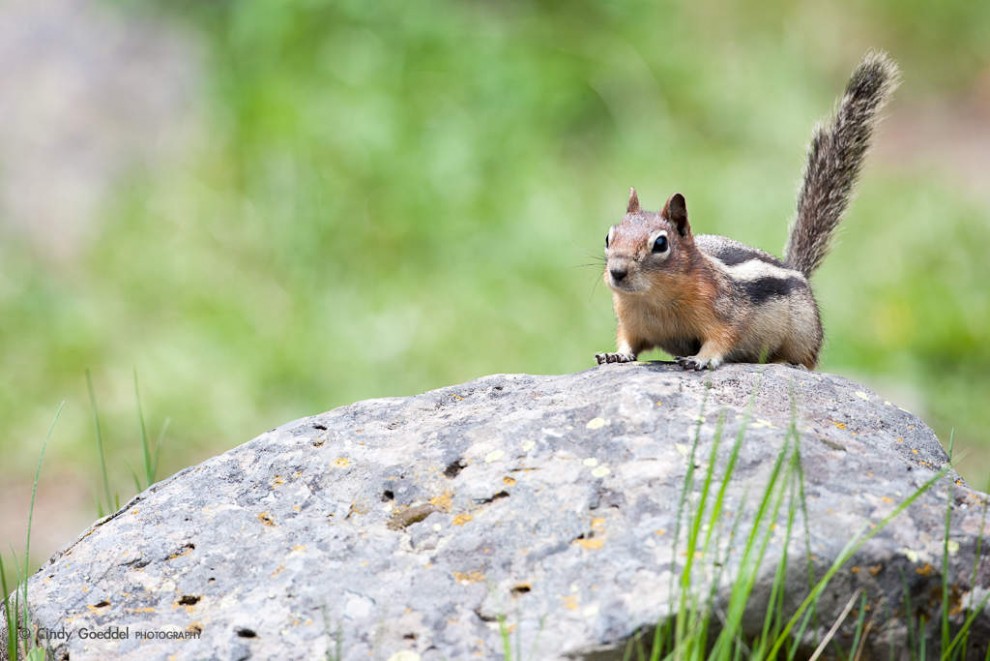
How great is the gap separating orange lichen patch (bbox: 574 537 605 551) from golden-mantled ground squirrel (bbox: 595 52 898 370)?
1028 mm

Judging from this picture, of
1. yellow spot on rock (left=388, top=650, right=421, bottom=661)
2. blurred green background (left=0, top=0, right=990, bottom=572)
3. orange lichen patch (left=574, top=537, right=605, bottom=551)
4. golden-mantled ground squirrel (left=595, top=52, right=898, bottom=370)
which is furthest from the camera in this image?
blurred green background (left=0, top=0, right=990, bottom=572)

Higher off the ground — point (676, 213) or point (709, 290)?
point (676, 213)

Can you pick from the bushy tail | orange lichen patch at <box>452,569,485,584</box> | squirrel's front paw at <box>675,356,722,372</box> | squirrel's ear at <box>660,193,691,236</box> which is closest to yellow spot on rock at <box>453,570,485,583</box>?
orange lichen patch at <box>452,569,485,584</box>

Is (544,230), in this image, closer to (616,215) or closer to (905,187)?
(616,215)

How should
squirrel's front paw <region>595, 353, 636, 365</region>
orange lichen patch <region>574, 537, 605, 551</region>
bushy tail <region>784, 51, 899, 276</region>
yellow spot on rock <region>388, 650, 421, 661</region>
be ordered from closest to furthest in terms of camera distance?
yellow spot on rock <region>388, 650, 421, 661</region>, orange lichen patch <region>574, 537, 605, 551</region>, squirrel's front paw <region>595, 353, 636, 365</region>, bushy tail <region>784, 51, 899, 276</region>

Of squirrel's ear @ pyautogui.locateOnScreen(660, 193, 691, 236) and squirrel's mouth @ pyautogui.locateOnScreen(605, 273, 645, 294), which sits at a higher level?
squirrel's ear @ pyautogui.locateOnScreen(660, 193, 691, 236)

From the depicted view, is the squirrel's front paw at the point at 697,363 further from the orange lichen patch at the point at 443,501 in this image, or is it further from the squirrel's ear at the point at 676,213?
the orange lichen patch at the point at 443,501

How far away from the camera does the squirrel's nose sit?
147 inches

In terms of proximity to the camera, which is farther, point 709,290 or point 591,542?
point 709,290

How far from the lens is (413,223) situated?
8.85m

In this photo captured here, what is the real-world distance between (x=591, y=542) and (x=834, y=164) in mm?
2340

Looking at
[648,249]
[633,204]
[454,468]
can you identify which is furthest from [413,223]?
[454,468]

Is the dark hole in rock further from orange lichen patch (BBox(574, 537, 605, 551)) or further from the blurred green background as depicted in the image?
the blurred green background

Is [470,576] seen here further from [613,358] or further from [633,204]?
[633,204]
